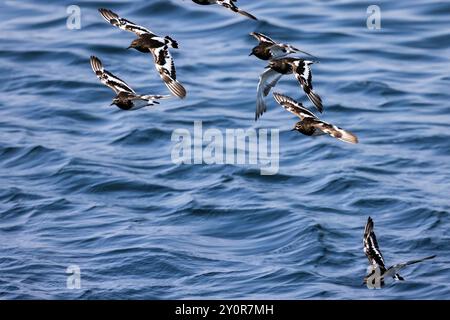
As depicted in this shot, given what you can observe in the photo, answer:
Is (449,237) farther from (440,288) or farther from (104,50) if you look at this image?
(104,50)

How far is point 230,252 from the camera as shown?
19.1m

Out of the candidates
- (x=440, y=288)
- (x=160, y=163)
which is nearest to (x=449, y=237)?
(x=440, y=288)

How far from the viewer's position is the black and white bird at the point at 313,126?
44.7 feet

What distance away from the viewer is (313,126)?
15.1 m

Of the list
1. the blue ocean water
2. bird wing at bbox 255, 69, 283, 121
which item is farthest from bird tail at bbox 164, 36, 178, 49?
the blue ocean water

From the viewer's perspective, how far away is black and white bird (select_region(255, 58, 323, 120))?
1481 centimetres

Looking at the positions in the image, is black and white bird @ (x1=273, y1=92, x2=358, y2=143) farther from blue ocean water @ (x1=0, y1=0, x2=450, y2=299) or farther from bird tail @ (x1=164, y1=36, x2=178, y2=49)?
blue ocean water @ (x1=0, y1=0, x2=450, y2=299)

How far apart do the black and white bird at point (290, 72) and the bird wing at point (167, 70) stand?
126cm

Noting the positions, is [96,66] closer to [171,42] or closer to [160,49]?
[160,49]

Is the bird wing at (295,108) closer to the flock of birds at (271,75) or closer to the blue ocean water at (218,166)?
the flock of birds at (271,75)

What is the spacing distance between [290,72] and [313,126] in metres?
1.01

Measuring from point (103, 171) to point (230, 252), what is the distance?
4460 mm

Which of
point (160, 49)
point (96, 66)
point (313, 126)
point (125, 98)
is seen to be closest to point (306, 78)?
point (313, 126)

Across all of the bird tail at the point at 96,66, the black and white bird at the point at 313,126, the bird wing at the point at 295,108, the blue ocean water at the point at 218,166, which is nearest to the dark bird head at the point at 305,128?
the black and white bird at the point at 313,126
